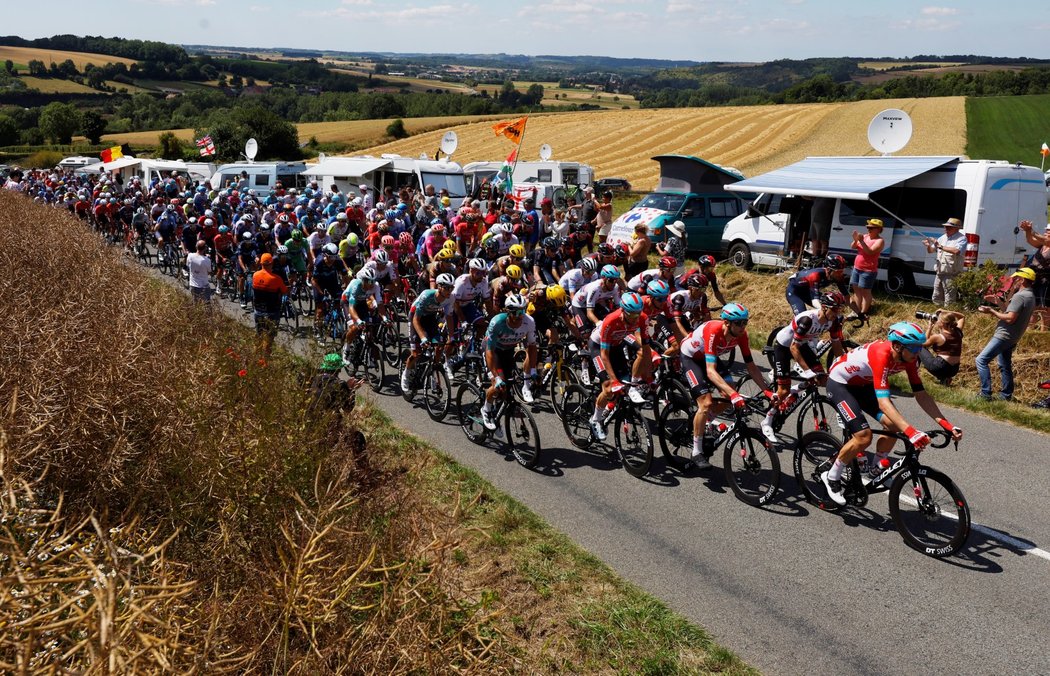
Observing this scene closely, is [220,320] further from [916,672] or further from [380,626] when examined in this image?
[916,672]

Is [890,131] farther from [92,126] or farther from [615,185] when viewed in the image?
[92,126]

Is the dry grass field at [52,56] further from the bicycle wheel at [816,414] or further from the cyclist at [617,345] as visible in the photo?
the bicycle wheel at [816,414]

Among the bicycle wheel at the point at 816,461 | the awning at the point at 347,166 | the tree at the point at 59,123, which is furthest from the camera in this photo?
the tree at the point at 59,123

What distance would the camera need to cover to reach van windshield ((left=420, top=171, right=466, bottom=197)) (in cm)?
2733

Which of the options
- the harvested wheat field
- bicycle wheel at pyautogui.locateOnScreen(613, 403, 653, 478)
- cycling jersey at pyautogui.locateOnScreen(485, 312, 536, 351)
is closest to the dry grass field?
the harvested wheat field

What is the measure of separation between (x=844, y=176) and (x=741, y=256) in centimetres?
339

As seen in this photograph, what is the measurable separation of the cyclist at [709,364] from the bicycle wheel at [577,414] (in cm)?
134

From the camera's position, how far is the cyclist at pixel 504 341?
9227mm

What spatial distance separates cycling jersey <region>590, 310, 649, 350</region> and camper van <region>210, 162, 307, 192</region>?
25817mm

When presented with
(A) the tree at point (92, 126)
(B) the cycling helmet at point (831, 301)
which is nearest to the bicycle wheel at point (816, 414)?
(B) the cycling helmet at point (831, 301)

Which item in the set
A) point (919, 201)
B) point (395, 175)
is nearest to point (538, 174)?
point (395, 175)

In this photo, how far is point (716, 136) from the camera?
5691 centimetres

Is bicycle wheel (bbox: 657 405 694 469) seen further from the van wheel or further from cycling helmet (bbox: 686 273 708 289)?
the van wheel

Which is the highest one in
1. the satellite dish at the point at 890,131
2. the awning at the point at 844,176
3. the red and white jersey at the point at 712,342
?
the satellite dish at the point at 890,131
